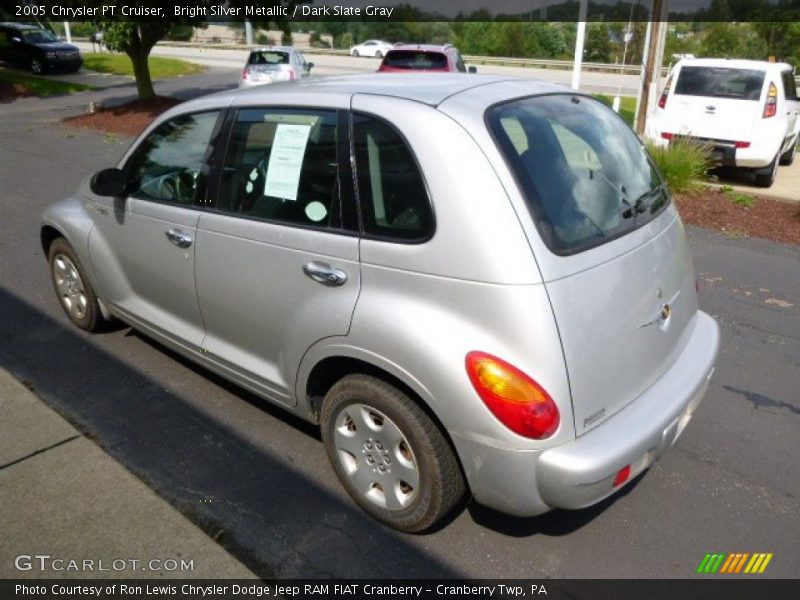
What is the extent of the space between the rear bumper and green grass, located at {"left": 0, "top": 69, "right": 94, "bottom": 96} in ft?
82.1

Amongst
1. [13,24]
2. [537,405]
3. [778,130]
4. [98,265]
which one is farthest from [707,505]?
[13,24]

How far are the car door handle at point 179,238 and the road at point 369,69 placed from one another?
61.9 feet

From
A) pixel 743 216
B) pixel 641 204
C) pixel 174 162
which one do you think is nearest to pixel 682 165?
pixel 743 216

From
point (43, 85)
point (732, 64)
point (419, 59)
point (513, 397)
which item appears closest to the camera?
point (513, 397)

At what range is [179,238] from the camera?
11.4 feet

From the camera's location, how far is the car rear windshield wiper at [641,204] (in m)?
2.87

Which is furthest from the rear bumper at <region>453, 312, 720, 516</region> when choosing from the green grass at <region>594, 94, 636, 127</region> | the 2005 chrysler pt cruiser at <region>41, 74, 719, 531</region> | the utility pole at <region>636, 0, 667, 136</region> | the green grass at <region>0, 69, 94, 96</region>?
the green grass at <region>0, 69, 94, 96</region>

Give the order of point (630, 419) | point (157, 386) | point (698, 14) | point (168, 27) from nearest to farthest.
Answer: point (630, 419)
point (157, 386)
point (168, 27)
point (698, 14)

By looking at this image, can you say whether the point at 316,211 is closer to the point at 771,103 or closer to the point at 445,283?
the point at 445,283

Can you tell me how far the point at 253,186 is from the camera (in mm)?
3184

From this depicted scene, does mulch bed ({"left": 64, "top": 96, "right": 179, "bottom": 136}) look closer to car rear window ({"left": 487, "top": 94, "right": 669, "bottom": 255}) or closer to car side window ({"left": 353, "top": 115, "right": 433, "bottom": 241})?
car side window ({"left": 353, "top": 115, "right": 433, "bottom": 241})

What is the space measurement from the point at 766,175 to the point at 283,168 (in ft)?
31.0

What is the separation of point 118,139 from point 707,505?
1413cm

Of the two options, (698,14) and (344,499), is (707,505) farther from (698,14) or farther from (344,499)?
(698,14)
